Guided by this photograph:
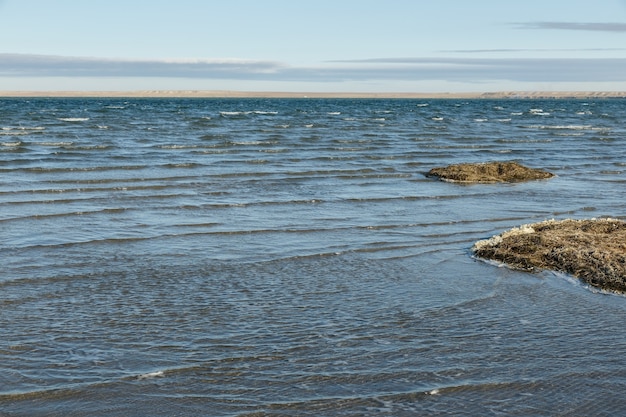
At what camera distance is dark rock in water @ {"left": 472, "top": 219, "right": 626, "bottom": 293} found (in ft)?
34.8

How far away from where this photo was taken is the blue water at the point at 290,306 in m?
6.76

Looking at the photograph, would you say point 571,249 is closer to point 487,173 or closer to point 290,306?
point 290,306

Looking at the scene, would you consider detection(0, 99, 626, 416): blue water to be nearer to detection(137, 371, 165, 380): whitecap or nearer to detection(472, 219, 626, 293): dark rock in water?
detection(137, 371, 165, 380): whitecap

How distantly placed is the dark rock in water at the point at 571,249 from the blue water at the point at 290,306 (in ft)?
1.18

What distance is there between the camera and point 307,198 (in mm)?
19359

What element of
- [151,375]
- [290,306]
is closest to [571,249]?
[290,306]

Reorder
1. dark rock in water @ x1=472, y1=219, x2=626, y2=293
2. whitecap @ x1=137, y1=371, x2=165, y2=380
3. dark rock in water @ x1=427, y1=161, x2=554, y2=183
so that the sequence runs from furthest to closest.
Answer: dark rock in water @ x1=427, y1=161, x2=554, y2=183 < dark rock in water @ x1=472, y1=219, x2=626, y2=293 < whitecap @ x1=137, y1=371, x2=165, y2=380

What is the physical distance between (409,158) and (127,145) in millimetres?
12138

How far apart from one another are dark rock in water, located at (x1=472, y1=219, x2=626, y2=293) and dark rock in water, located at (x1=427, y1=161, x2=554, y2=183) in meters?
9.77

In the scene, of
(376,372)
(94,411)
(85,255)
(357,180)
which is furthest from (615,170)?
(94,411)

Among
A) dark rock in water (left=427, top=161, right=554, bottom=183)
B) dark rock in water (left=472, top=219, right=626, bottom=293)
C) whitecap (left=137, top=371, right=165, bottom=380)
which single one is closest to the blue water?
whitecap (left=137, top=371, right=165, bottom=380)

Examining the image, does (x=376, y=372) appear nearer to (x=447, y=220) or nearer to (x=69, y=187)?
(x=447, y=220)

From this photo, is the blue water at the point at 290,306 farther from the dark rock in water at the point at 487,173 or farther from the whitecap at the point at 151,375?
the dark rock in water at the point at 487,173

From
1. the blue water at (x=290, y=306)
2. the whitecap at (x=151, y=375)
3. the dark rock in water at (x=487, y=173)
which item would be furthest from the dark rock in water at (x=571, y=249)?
the dark rock in water at (x=487, y=173)
